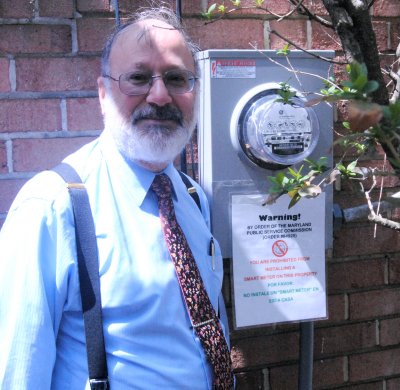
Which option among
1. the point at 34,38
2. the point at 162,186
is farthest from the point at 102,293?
the point at 34,38

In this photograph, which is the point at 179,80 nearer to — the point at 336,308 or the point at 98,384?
the point at 98,384

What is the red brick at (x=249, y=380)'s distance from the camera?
6.80 feet

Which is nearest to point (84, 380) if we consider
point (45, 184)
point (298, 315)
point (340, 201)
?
point (45, 184)

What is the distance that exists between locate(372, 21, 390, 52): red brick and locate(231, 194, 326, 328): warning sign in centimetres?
66

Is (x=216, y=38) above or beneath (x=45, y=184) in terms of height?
above

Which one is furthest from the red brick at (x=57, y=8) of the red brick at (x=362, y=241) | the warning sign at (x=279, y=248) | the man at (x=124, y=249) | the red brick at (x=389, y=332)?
the red brick at (x=389, y=332)

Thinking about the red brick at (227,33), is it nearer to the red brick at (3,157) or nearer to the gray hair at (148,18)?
the gray hair at (148,18)

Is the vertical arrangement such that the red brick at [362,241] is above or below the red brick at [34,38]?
below

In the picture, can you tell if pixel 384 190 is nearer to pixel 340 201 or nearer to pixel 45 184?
pixel 340 201

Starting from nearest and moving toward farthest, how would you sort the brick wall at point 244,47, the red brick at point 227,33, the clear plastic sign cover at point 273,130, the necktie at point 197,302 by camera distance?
the necktie at point 197,302, the clear plastic sign cover at point 273,130, the brick wall at point 244,47, the red brick at point 227,33

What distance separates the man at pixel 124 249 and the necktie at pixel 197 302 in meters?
0.01

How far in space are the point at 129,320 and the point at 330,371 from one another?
1.10 metres

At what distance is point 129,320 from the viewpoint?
4.53 ft

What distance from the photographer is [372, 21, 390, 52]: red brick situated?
6.87 ft
